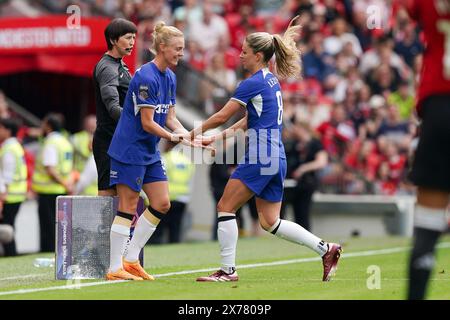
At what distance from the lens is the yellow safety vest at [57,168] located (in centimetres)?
1645

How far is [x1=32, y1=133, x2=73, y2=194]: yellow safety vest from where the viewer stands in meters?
16.5

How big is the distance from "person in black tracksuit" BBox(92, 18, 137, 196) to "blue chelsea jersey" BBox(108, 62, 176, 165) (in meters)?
0.51

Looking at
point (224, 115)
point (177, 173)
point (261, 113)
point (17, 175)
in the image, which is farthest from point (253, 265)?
point (177, 173)

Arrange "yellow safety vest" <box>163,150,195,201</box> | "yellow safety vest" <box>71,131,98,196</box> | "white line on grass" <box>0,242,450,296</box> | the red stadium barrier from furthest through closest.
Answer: "yellow safety vest" <box>163,150,195,201</box>
the red stadium barrier
"yellow safety vest" <box>71,131,98,196</box>
"white line on grass" <box>0,242,450,296</box>

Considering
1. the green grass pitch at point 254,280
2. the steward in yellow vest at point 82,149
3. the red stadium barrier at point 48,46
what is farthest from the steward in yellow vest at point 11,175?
the red stadium barrier at point 48,46

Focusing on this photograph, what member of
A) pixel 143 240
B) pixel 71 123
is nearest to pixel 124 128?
pixel 143 240

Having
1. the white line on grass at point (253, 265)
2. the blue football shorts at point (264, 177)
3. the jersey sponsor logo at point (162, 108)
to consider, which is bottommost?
the white line on grass at point (253, 265)

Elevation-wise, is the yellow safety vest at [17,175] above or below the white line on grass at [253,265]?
above

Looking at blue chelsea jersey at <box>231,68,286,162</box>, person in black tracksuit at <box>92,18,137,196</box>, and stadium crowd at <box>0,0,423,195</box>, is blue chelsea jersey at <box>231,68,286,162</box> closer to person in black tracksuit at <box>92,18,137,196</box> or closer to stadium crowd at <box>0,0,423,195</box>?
person in black tracksuit at <box>92,18,137,196</box>

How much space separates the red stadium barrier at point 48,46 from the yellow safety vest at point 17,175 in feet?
9.52

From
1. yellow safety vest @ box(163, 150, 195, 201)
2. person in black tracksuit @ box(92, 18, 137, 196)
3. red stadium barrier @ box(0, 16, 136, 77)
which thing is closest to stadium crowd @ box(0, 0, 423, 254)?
red stadium barrier @ box(0, 16, 136, 77)

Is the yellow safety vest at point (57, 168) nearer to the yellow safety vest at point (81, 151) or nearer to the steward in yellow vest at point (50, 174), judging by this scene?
the steward in yellow vest at point (50, 174)

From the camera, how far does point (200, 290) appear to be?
8938 millimetres

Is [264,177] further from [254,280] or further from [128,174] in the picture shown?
[128,174]
